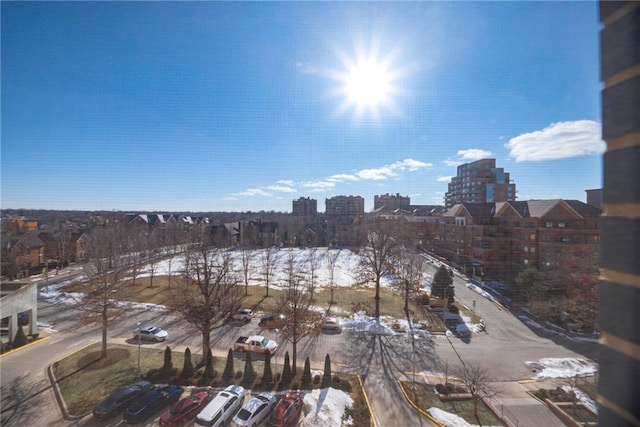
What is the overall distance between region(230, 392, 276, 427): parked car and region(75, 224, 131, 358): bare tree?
1530 mm

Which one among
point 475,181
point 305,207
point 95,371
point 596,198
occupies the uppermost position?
point 475,181

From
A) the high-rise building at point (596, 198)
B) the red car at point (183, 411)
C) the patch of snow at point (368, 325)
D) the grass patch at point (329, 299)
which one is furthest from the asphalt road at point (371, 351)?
the high-rise building at point (596, 198)

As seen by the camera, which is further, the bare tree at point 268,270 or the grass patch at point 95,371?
the bare tree at point 268,270

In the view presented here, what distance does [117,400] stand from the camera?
4.84 feet

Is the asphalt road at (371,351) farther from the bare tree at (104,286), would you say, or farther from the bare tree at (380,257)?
the bare tree at (380,257)

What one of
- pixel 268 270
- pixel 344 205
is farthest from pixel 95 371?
pixel 344 205

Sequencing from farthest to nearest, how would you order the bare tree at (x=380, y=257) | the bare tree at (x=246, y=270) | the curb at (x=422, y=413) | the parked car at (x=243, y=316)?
1. the bare tree at (x=246, y=270)
2. the bare tree at (x=380, y=257)
3. the parked car at (x=243, y=316)
4. the curb at (x=422, y=413)

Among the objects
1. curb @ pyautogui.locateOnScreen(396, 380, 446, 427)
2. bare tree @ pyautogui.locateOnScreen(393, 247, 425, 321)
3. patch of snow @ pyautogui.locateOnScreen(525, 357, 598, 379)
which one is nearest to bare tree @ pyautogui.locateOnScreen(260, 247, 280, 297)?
bare tree @ pyautogui.locateOnScreen(393, 247, 425, 321)

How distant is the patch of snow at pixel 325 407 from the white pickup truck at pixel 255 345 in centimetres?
100

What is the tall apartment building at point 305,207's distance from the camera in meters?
13.3

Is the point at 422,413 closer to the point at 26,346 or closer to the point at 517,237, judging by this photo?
the point at 26,346

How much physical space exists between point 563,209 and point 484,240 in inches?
56.8

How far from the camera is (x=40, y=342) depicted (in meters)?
2.50

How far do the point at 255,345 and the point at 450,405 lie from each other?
1803mm
